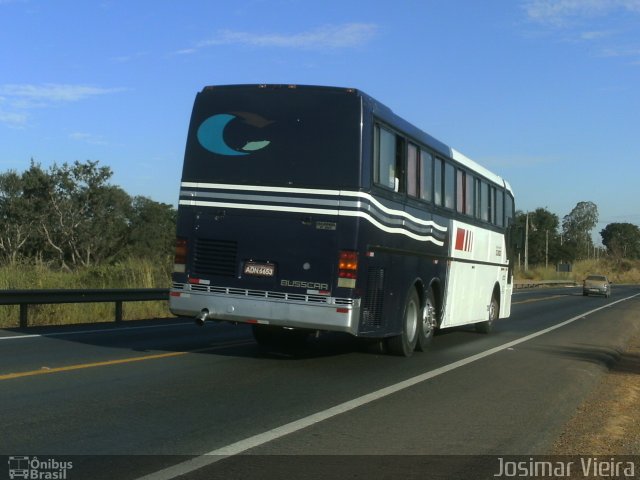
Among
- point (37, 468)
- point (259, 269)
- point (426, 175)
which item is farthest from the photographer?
point (426, 175)

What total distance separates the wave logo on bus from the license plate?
5.13 ft

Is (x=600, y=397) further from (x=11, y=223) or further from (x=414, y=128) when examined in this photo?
(x=11, y=223)

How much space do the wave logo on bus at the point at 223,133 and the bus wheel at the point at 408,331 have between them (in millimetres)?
3513

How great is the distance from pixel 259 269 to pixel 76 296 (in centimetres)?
828

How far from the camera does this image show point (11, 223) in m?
54.9

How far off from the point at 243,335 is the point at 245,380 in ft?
18.3

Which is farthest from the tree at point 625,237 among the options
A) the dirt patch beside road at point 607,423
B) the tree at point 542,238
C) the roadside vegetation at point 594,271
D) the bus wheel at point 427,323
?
the dirt patch beside road at point 607,423

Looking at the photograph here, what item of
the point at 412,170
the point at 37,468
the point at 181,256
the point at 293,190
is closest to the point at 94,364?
the point at 181,256

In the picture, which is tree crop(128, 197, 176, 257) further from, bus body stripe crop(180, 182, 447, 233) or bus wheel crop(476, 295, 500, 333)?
bus body stripe crop(180, 182, 447, 233)

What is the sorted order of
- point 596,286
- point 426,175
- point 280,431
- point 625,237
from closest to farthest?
point 280,431, point 426,175, point 596,286, point 625,237

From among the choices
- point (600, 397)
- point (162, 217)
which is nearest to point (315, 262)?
point (600, 397)

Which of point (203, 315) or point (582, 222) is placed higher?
point (582, 222)

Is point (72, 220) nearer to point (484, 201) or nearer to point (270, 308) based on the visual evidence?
point (484, 201)

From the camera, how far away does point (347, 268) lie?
33.2ft
